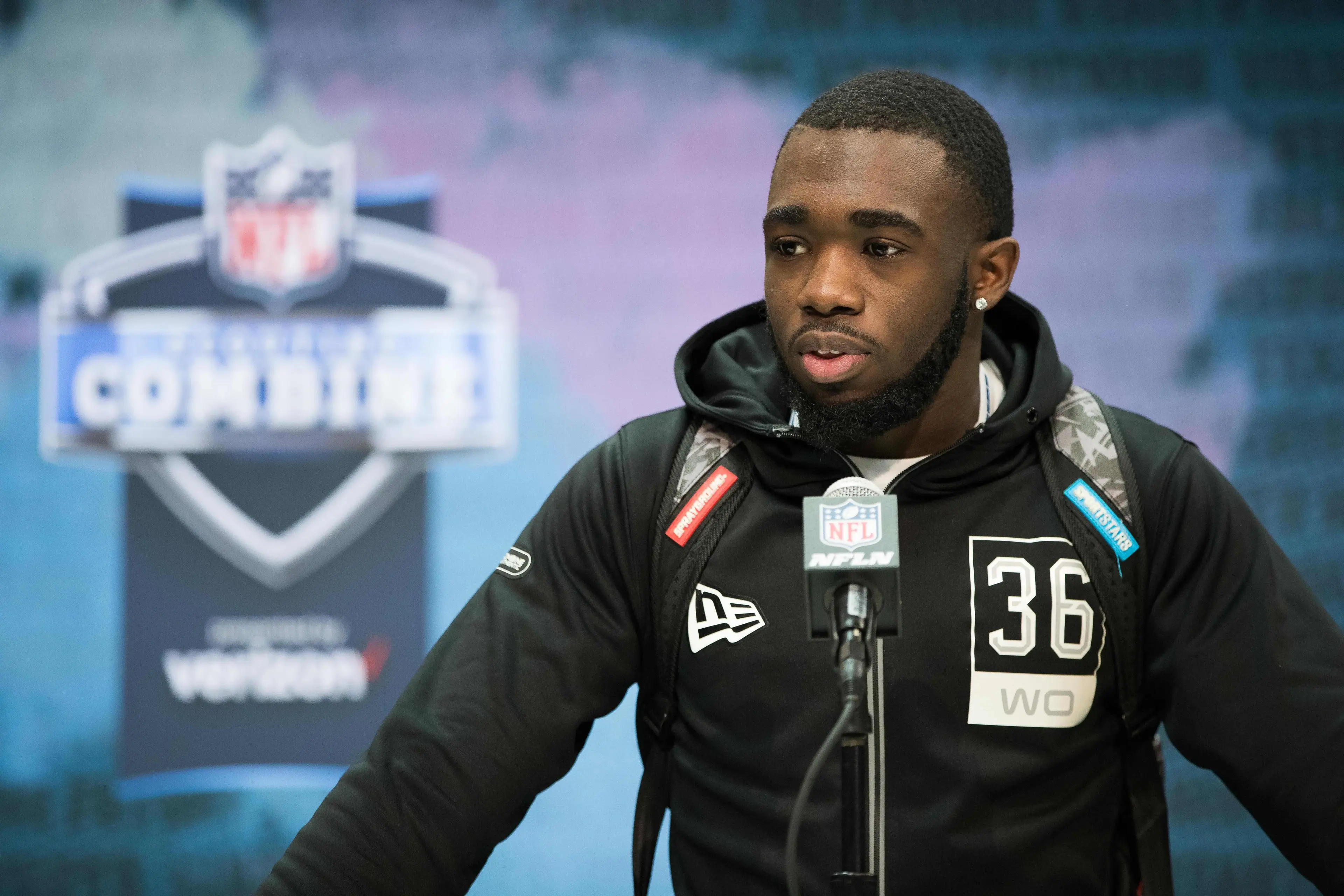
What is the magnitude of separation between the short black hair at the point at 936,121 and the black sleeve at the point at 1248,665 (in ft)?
1.11

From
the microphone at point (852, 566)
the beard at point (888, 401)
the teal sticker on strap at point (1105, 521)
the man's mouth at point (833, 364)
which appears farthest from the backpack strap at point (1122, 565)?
the microphone at point (852, 566)

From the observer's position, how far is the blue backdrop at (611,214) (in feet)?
8.76

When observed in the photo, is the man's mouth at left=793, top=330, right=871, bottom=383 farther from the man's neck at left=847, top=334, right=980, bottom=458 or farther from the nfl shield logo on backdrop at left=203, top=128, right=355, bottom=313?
the nfl shield logo on backdrop at left=203, top=128, right=355, bottom=313

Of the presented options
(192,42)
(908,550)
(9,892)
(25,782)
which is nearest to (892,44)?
(192,42)

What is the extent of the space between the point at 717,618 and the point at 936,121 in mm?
560

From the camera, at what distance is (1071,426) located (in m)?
1.36

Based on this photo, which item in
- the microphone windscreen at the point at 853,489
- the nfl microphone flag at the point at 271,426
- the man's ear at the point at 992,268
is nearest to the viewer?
the microphone windscreen at the point at 853,489

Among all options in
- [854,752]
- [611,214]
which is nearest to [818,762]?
[854,752]

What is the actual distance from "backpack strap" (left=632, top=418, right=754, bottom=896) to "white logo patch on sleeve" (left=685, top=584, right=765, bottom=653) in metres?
0.01

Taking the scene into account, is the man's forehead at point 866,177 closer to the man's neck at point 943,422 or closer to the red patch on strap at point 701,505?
the man's neck at point 943,422

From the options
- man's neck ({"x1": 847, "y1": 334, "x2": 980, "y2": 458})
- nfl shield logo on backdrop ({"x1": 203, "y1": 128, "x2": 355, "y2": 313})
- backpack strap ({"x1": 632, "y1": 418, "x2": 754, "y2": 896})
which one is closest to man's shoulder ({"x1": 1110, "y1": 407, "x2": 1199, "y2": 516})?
man's neck ({"x1": 847, "y1": 334, "x2": 980, "y2": 458})

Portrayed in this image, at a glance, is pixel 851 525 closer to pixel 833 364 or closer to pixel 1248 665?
pixel 833 364

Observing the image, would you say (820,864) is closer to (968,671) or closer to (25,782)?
(968,671)

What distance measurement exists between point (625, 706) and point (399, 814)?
57.0 inches
